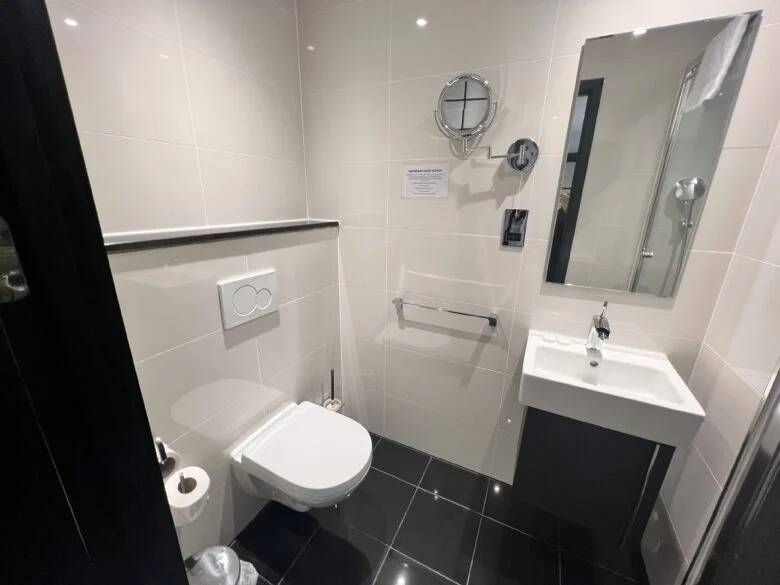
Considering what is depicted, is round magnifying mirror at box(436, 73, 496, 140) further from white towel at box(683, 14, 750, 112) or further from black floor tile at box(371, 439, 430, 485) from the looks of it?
black floor tile at box(371, 439, 430, 485)

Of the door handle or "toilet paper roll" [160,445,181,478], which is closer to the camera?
the door handle

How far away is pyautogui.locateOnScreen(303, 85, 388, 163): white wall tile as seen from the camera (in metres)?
Answer: 1.42

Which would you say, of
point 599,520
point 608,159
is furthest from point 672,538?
point 608,159

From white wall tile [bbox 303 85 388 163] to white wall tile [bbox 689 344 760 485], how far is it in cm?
146

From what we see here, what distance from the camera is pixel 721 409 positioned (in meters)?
1.01

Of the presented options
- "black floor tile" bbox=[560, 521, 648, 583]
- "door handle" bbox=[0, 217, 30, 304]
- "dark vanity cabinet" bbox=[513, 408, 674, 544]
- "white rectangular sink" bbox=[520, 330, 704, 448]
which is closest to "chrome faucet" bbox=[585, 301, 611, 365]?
"white rectangular sink" bbox=[520, 330, 704, 448]

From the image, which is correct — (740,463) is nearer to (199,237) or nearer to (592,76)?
(592,76)

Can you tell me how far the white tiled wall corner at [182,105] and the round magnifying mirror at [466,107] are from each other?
0.74m

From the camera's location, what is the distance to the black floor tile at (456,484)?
1585 millimetres

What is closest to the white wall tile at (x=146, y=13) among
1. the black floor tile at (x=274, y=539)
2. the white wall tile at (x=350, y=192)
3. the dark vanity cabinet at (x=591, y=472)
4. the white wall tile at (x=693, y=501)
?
the white wall tile at (x=350, y=192)

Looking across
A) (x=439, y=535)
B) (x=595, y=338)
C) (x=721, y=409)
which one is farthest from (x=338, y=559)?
(x=721, y=409)

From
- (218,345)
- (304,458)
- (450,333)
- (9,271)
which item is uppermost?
(9,271)

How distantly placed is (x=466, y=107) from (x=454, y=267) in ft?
2.10

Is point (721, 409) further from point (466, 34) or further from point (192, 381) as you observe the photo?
point (192, 381)
